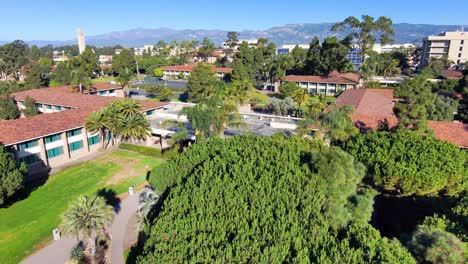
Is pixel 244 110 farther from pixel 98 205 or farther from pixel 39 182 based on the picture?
pixel 98 205

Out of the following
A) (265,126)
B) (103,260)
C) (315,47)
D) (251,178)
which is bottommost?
(103,260)

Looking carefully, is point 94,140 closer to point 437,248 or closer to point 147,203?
point 147,203

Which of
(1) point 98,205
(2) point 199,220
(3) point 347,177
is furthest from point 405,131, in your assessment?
(1) point 98,205

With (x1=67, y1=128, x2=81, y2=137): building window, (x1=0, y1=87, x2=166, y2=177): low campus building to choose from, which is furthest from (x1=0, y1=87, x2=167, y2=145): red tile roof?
(x1=67, y1=128, x2=81, y2=137): building window

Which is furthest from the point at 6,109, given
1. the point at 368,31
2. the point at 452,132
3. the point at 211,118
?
the point at 368,31

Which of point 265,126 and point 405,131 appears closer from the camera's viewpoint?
point 405,131

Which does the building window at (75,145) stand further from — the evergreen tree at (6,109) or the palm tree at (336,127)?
the palm tree at (336,127)

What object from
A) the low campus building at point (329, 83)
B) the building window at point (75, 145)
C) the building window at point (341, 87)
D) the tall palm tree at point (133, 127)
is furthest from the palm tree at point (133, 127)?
the building window at point (341, 87)
